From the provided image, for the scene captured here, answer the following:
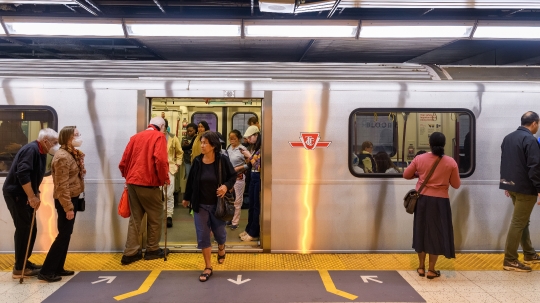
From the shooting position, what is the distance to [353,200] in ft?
18.1

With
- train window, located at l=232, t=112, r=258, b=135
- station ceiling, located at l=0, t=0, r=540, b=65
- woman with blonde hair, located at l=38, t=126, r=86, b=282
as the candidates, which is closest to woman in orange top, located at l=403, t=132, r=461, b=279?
station ceiling, located at l=0, t=0, r=540, b=65

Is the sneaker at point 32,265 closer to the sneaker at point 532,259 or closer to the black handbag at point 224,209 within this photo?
the black handbag at point 224,209

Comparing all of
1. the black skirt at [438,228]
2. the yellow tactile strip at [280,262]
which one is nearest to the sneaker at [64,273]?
the yellow tactile strip at [280,262]

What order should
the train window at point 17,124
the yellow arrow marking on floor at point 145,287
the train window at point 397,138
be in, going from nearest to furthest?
1. the yellow arrow marking on floor at point 145,287
2. the train window at point 17,124
3. the train window at point 397,138

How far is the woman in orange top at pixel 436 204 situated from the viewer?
4.61m

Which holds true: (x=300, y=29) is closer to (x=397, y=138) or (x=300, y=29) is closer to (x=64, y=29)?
(x=397, y=138)

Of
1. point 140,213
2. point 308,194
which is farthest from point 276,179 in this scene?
point 140,213

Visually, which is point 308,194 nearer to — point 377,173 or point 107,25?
point 377,173

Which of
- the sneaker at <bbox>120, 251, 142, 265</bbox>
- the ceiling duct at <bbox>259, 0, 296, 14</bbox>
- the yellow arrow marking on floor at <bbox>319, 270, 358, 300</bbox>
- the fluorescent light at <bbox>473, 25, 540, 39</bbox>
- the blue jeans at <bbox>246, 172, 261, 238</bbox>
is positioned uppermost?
the ceiling duct at <bbox>259, 0, 296, 14</bbox>

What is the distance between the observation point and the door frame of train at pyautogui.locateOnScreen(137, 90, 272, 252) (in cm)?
550

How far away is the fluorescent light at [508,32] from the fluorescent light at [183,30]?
2.89 m

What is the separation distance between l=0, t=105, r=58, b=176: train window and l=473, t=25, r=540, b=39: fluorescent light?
17.5 ft

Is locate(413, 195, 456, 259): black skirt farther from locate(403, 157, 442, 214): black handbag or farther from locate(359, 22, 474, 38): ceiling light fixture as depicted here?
locate(359, 22, 474, 38): ceiling light fixture

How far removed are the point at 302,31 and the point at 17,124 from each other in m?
3.75
